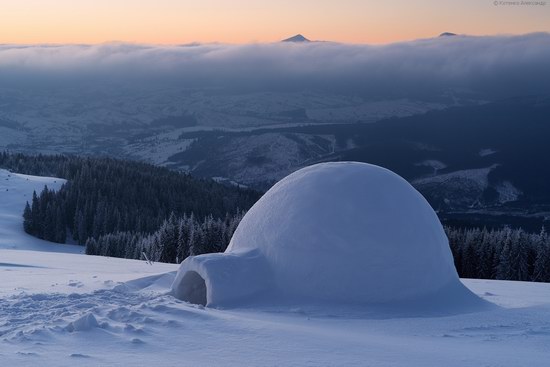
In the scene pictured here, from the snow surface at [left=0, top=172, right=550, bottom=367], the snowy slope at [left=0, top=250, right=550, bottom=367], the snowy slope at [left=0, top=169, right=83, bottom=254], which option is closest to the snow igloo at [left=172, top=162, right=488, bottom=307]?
the snow surface at [left=0, top=172, right=550, bottom=367]

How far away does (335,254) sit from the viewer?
13555 mm

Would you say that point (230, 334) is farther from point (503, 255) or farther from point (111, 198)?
point (111, 198)

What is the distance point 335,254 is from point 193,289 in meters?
3.73

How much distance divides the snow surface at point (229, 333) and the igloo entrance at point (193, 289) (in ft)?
1.39

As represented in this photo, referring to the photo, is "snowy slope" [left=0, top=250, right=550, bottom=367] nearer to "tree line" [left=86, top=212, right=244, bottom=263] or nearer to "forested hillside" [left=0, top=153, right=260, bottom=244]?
"tree line" [left=86, top=212, right=244, bottom=263]

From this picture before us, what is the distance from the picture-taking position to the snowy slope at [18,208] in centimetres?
6119

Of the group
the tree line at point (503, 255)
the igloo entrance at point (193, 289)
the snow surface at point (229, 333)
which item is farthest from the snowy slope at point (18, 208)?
the snow surface at point (229, 333)

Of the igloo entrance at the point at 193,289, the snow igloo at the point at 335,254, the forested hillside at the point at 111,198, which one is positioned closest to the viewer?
the snow igloo at the point at 335,254

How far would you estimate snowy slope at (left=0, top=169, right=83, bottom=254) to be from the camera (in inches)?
2409

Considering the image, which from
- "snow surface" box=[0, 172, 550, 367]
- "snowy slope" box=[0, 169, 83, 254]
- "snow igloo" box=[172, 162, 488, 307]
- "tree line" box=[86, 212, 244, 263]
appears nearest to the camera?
"snow surface" box=[0, 172, 550, 367]

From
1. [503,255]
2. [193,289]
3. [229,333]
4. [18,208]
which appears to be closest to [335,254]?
[193,289]

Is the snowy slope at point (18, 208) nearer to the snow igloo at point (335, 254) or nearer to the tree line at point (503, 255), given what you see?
the tree line at point (503, 255)

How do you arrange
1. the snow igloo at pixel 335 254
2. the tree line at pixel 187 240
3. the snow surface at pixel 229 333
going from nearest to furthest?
the snow surface at pixel 229 333 → the snow igloo at pixel 335 254 → the tree line at pixel 187 240

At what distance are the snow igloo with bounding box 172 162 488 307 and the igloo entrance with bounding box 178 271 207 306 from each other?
0.08ft
